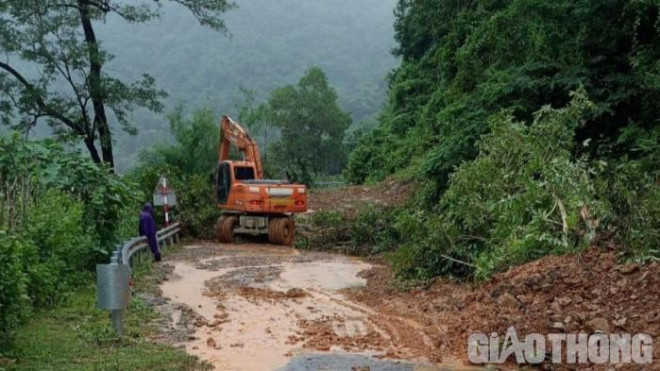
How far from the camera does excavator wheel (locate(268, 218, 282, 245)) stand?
22.0 meters

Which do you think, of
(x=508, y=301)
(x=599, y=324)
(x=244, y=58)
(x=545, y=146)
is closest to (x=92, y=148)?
(x=545, y=146)

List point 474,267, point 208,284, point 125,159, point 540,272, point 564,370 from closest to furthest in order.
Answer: point 564,370 → point 540,272 → point 474,267 → point 208,284 → point 125,159

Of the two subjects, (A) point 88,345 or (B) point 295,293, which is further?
(B) point 295,293

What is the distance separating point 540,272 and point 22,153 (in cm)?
910

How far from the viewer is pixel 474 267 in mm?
11680

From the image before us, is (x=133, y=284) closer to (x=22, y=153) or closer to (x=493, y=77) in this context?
(x=22, y=153)

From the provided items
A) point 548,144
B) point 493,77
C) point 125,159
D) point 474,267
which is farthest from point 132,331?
point 125,159

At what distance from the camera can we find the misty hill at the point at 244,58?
106 metres

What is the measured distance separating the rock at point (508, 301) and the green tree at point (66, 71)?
754 inches

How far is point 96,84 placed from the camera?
25.4 metres

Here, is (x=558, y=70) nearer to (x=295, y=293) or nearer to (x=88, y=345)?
(x=295, y=293)

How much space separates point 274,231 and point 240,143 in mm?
3765

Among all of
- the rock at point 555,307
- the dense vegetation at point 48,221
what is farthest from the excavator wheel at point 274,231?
the rock at point 555,307

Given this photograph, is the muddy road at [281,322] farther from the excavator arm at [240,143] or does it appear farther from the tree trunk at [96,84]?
the tree trunk at [96,84]
